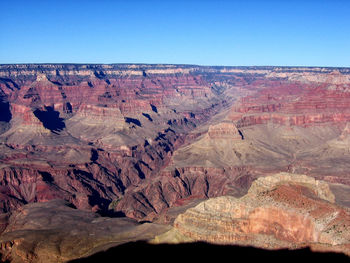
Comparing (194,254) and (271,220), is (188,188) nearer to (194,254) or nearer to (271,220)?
(194,254)

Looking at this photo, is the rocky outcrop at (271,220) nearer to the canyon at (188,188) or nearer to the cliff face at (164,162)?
the canyon at (188,188)

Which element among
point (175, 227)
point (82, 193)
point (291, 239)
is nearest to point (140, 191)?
point (82, 193)

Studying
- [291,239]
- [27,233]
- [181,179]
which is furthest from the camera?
[181,179]

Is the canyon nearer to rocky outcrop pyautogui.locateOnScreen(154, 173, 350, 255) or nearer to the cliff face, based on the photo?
rocky outcrop pyautogui.locateOnScreen(154, 173, 350, 255)

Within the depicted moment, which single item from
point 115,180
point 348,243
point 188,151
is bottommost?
point 115,180

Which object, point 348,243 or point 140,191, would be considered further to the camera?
point 140,191

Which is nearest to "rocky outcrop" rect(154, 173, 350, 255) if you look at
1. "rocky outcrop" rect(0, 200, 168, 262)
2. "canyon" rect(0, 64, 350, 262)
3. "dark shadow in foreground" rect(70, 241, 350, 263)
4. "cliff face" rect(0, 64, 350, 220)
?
"canyon" rect(0, 64, 350, 262)

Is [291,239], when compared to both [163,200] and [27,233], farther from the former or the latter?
[163,200]
